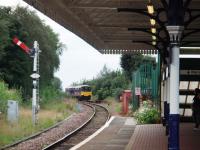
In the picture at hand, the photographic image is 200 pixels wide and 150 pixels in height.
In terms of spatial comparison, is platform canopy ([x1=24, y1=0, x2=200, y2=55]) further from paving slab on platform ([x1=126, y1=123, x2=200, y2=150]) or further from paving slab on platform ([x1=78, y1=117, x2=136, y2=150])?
paving slab on platform ([x1=78, y1=117, x2=136, y2=150])

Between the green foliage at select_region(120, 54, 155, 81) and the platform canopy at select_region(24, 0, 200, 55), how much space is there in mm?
41398

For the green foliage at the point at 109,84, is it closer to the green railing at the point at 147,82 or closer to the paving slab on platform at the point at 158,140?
the green railing at the point at 147,82

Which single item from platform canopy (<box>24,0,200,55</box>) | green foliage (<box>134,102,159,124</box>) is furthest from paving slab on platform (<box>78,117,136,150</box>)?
platform canopy (<box>24,0,200,55</box>)

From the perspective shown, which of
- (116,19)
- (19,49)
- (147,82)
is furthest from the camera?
(19,49)

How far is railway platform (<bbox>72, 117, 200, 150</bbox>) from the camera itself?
16.8m

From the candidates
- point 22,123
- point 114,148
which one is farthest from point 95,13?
point 22,123

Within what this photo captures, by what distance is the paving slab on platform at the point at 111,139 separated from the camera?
1781 centimetres

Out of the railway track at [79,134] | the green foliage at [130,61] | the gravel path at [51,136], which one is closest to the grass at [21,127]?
the gravel path at [51,136]

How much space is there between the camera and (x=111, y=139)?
20281 mm

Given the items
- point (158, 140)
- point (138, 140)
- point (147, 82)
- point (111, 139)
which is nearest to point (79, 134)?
point (111, 139)

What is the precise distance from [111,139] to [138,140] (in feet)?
6.10

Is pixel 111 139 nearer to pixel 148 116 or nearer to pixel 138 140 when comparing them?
pixel 138 140

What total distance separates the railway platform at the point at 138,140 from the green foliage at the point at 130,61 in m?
42.8

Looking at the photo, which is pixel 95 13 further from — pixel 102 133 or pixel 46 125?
pixel 46 125
